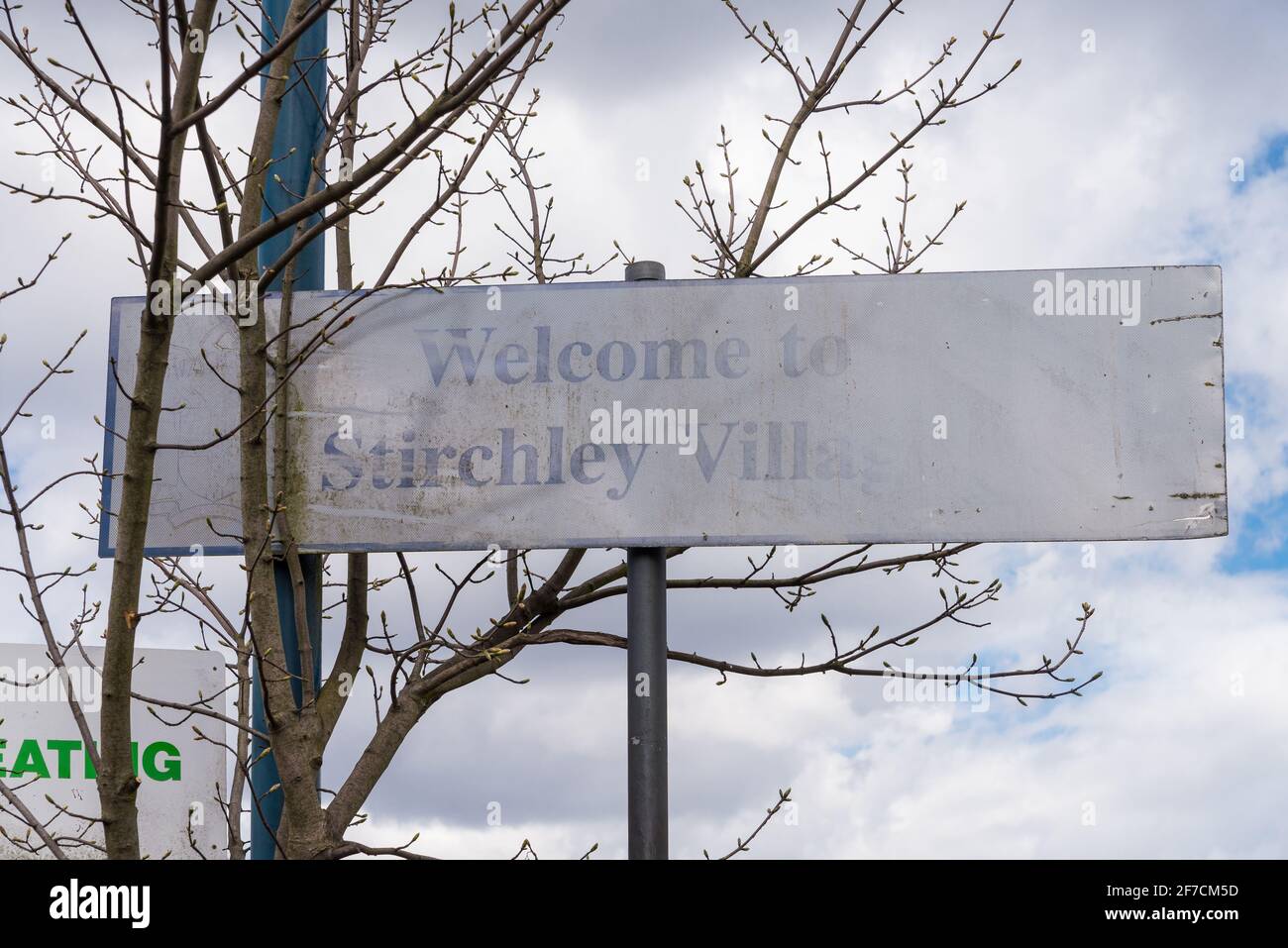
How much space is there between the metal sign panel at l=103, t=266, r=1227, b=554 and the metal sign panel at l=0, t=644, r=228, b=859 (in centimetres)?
153

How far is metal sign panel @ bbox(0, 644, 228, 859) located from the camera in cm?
450

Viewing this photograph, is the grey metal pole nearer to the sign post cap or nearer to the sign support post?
the sign post cap

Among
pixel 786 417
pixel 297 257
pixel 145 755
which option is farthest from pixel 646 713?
pixel 145 755

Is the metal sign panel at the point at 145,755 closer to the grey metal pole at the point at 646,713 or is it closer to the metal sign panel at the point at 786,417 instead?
the metal sign panel at the point at 786,417

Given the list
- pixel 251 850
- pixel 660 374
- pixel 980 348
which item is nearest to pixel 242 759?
pixel 251 850

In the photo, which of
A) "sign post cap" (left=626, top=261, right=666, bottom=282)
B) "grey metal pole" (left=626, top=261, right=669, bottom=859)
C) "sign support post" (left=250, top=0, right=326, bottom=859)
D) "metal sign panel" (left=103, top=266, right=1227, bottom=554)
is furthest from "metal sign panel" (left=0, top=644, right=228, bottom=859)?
"sign post cap" (left=626, top=261, right=666, bottom=282)

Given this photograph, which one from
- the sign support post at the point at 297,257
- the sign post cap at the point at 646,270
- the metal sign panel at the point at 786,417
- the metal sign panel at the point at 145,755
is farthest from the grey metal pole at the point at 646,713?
the metal sign panel at the point at 145,755

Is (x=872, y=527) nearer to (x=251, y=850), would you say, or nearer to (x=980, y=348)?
(x=980, y=348)

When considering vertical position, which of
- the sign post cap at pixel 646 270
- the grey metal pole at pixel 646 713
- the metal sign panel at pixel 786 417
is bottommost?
the grey metal pole at pixel 646 713

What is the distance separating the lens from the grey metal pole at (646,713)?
2.86 m

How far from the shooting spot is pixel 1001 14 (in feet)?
14.0

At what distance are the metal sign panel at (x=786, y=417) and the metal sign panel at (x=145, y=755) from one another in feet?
5.03

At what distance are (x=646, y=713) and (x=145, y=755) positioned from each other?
266 cm
